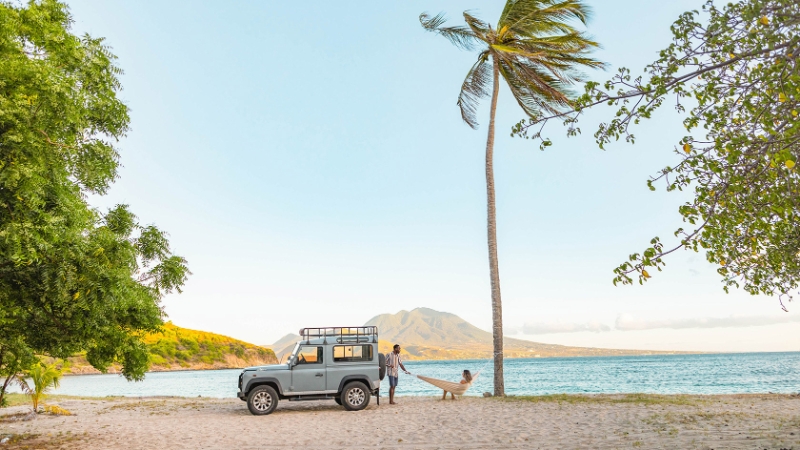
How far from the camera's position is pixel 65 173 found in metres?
7.27

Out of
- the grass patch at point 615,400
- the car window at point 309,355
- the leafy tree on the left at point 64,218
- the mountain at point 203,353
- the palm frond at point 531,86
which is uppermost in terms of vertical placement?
the palm frond at point 531,86

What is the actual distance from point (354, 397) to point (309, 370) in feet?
4.59

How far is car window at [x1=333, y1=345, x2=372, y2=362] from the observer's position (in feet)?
45.7

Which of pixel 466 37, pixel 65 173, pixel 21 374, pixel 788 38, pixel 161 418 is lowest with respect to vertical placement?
pixel 161 418

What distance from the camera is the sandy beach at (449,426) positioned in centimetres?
916

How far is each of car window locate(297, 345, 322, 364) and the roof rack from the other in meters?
0.20

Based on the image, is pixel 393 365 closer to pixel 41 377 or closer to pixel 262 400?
pixel 262 400

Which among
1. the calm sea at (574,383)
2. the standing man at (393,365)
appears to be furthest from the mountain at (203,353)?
the standing man at (393,365)

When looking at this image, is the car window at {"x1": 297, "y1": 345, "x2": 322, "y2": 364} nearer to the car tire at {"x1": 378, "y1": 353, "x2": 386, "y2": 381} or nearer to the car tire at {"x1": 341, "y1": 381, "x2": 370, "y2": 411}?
the car tire at {"x1": 341, "y1": 381, "x2": 370, "y2": 411}

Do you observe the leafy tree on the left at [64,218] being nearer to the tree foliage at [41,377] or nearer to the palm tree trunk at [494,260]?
the tree foliage at [41,377]

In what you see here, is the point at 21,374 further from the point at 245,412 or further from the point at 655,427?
the point at 655,427

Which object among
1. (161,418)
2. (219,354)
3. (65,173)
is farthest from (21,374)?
(219,354)

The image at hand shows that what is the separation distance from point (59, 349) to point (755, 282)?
39.0 feet

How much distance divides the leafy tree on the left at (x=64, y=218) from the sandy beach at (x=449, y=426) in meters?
2.32
